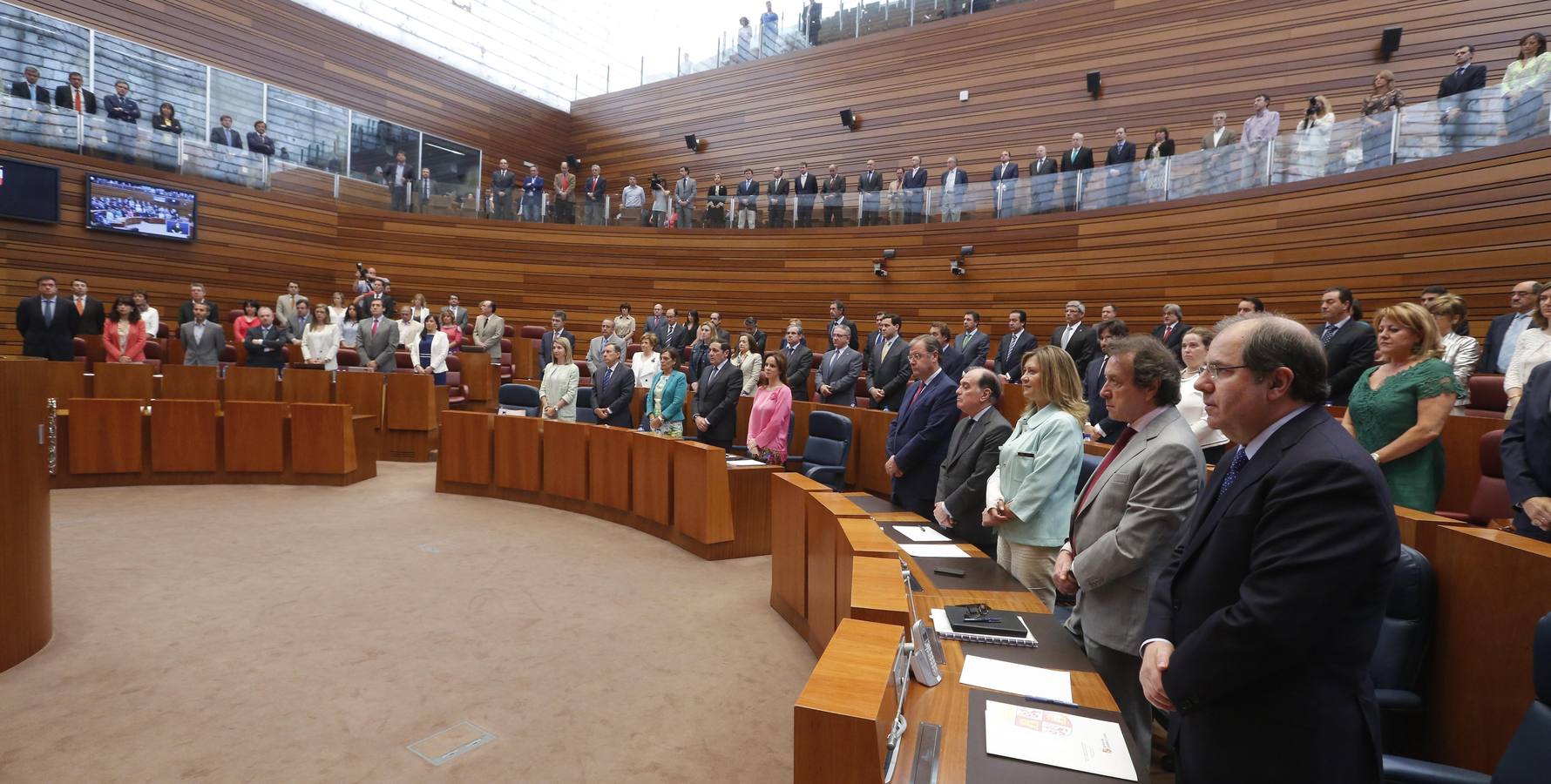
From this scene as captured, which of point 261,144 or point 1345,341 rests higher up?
point 261,144

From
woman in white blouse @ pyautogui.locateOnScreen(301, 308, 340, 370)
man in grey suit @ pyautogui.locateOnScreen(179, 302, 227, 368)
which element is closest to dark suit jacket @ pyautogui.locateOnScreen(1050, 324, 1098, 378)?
woman in white blouse @ pyautogui.locateOnScreen(301, 308, 340, 370)

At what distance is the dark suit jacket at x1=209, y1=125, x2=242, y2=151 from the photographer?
10.2 m

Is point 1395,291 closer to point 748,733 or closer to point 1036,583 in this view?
point 1036,583

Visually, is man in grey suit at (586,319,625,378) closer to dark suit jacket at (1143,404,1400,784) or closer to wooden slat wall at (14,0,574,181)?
wooden slat wall at (14,0,574,181)

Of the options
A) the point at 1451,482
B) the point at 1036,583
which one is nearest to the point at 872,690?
the point at 1036,583

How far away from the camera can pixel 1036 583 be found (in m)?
2.65

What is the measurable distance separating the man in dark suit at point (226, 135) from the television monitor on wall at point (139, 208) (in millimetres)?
942

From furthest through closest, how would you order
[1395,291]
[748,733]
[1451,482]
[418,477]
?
[418,477] < [1395,291] < [1451,482] < [748,733]

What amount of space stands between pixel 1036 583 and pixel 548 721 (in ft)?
5.72

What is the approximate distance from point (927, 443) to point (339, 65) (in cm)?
1247

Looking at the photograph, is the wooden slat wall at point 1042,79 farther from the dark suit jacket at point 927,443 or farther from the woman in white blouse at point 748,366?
the dark suit jacket at point 927,443

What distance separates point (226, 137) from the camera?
10.3 meters

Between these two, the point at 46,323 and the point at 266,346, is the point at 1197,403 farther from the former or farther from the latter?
the point at 46,323

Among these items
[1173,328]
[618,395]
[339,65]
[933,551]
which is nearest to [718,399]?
[618,395]
